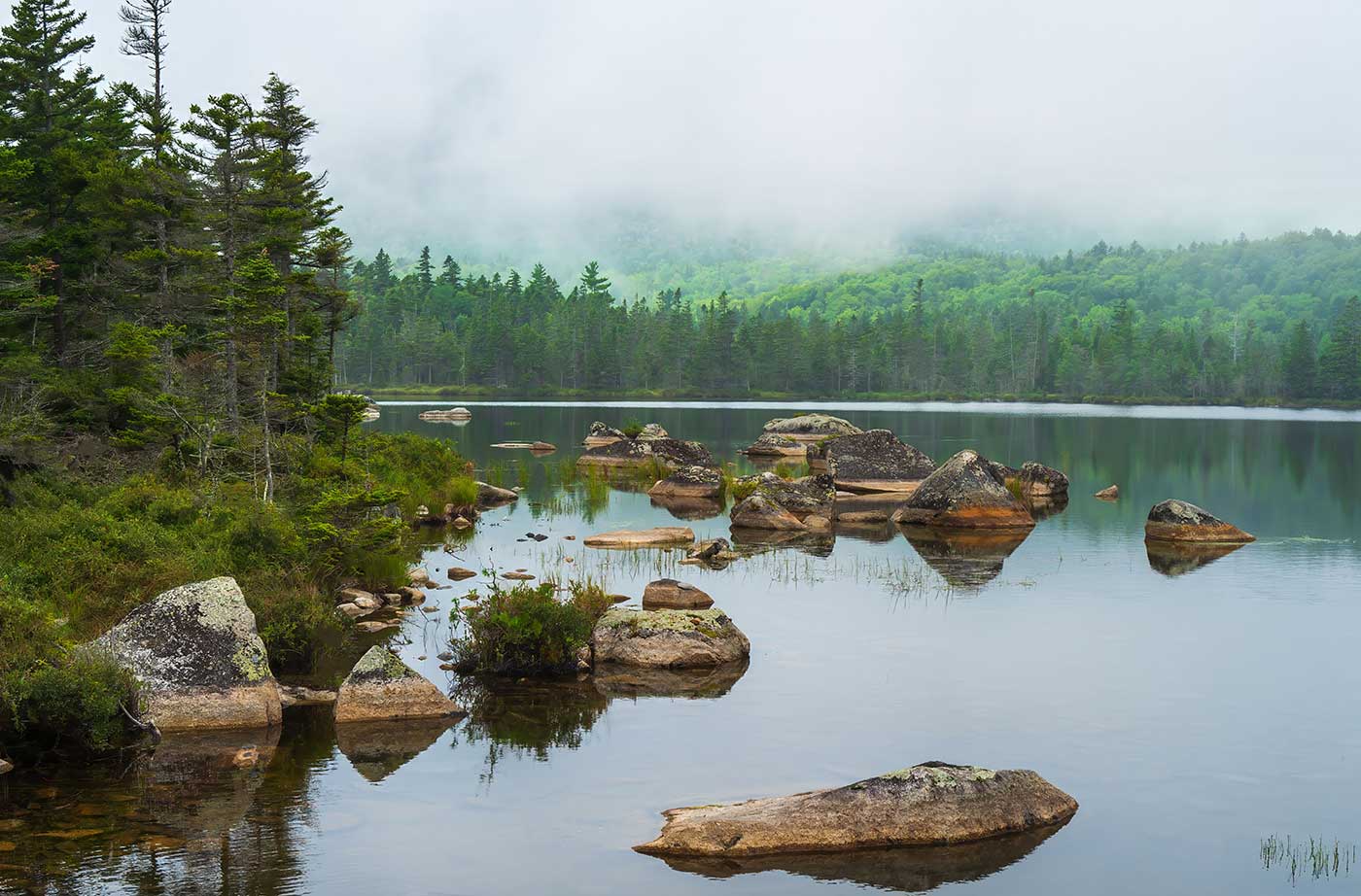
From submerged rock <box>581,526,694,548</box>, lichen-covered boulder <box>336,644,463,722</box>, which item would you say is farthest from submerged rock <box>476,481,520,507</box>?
lichen-covered boulder <box>336,644,463,722</box>

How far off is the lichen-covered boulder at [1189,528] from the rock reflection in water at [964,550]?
4356 millimetres

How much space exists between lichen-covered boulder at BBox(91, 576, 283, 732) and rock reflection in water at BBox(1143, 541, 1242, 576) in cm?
2530

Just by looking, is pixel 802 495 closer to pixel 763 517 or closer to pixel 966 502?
pixel 763 517

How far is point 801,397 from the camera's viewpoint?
591 feet

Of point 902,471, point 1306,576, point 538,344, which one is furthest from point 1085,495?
point 538,344

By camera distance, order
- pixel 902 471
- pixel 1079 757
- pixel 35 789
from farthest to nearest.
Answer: pixel 902 471
pixel 1079 757
pixel 35 789

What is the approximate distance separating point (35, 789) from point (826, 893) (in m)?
9.82

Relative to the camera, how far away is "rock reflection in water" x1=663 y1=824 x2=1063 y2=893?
40.0 ft

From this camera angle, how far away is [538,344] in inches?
6781

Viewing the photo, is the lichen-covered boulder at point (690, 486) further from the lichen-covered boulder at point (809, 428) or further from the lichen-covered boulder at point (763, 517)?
the lichen-covered boulder at point (809, 428)

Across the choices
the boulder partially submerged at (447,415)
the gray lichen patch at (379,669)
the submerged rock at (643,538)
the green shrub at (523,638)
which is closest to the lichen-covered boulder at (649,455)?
the submerged rock at (643,538)

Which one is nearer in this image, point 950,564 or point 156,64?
point 950,564

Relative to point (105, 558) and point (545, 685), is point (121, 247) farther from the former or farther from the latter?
point (545, 685)

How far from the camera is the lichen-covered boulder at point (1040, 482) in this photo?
49.9 m
